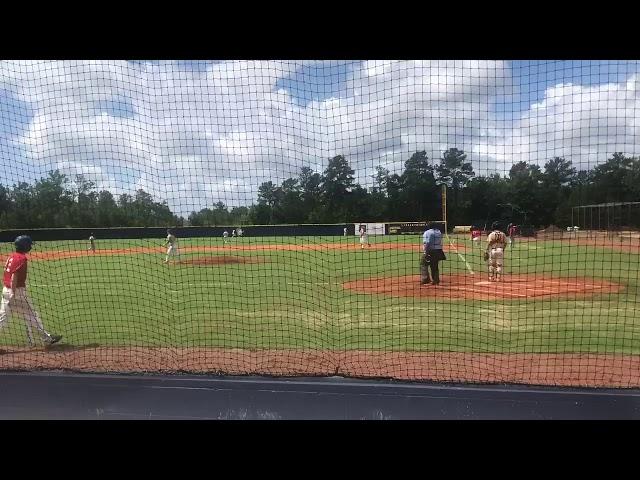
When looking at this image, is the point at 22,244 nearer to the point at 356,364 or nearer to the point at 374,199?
the point at 356,364

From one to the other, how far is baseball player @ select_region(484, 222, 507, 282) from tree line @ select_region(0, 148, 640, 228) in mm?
1882

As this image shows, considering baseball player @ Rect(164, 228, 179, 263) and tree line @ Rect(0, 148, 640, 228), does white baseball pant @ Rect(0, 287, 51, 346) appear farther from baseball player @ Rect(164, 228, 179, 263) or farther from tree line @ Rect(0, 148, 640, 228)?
baseball player @ Rect(164, 228, 179, 263)

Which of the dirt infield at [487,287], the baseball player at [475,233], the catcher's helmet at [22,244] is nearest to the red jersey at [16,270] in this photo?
the catcher's helmet at [22,244]

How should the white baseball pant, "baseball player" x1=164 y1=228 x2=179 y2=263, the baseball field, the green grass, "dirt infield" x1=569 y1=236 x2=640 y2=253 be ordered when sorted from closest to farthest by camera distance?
the baseball field
the white baseball pant
the green grass
"baseball player" x1=164 y1=228 x2=179 y2=263
"dirt infield" x1=569 y1=236 x2=640 y2=253

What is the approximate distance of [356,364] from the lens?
19.7ft

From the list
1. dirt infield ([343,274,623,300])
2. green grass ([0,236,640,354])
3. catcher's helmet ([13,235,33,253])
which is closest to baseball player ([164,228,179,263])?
green grass ([0,236,640,354])

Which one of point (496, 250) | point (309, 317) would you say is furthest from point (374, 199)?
point (309, 317)

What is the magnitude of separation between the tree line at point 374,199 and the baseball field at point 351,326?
231 centimetres

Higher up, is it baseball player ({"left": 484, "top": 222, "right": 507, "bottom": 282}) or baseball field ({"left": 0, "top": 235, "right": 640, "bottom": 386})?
baseball player ({"left": 484, "top": 222, "right": 507, "bottom": 282})

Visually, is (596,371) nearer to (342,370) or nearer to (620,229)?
(342,370)

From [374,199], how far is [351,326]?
1129 centimetres

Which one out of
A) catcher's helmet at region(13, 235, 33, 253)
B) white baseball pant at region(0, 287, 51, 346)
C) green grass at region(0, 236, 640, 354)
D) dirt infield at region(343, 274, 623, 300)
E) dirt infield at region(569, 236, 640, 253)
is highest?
catcher's helmet at region(13, 235, 33, 253)

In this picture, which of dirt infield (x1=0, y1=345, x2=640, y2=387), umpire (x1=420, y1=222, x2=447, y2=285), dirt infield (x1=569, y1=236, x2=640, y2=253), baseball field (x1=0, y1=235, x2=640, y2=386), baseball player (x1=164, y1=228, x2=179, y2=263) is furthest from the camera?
dirt infield (x1=569, y1=236, x2=640, y2=253)

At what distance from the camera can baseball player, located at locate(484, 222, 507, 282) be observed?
40.9ft
